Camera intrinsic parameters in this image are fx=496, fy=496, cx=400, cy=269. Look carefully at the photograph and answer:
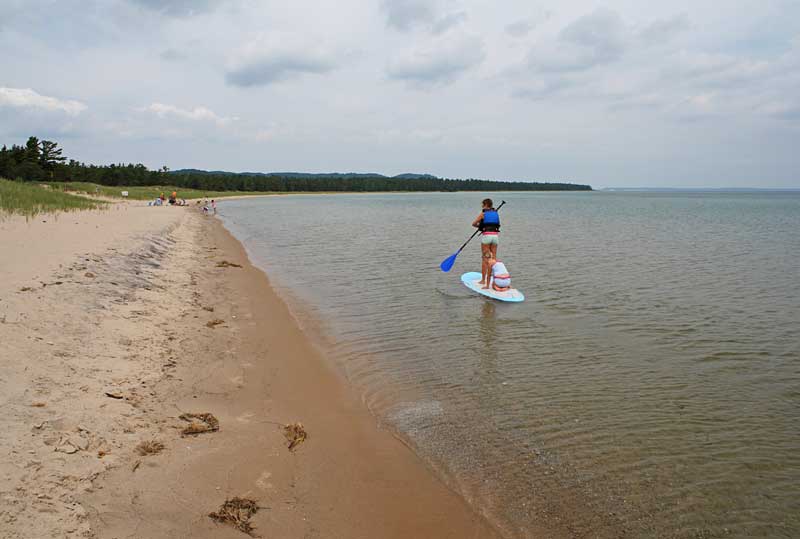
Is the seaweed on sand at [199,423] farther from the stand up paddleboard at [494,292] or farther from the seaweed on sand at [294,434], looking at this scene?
the stand up paddleboard at [494,292]

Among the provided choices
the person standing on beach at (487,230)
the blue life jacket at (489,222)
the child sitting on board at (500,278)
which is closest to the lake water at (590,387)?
the child sitting on board at (500,278)

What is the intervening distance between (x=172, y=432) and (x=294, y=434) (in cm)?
126

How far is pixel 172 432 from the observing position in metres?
5.17

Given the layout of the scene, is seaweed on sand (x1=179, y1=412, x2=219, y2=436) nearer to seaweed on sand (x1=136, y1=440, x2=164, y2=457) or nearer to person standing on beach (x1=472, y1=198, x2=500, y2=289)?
seaweed on sand (x1=136, y1=440, x2=164, y2=457)

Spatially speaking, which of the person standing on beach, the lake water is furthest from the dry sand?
the person standing on beach

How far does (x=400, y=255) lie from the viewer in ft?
68.6

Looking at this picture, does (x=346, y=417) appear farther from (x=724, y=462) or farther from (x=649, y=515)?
(x=724, y=462)

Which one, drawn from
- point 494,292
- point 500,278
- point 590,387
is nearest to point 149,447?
point 590,387

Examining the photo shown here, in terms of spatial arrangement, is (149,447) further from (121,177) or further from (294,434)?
(121,177)

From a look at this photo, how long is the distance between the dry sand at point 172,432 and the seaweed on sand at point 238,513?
68mm

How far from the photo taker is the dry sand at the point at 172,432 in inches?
150

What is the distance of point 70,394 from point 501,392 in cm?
530

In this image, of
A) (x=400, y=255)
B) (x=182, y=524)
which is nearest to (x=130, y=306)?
(x=182, y=524)

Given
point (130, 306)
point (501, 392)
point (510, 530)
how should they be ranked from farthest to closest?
point (130, 306)
point (501, 392)
point (510, 530)
